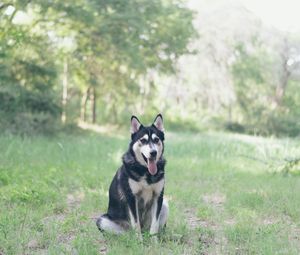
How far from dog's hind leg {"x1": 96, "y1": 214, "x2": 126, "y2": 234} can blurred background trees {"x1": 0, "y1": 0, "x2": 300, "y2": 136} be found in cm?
649

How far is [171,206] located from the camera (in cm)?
807

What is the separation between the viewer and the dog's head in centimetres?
592

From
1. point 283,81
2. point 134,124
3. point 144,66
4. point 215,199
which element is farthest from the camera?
point 283,81

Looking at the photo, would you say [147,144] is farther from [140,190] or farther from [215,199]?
[215,199]

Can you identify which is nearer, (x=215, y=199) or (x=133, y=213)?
(x=133, y=213)

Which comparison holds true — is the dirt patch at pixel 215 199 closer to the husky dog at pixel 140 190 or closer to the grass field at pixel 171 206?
the grass field at pixel 171 206

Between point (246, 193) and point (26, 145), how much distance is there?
339 inches

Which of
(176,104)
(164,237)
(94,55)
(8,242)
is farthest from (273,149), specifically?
(176,104)

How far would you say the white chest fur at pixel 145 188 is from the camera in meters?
5.90

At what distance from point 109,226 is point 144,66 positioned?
20.6 metres

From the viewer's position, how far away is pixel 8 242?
18.1 ft

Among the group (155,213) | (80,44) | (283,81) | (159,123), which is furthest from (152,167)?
(283,81)

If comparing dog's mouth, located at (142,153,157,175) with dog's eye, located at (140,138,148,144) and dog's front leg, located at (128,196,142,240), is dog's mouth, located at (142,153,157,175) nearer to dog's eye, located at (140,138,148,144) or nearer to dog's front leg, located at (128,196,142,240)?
dog's eye, located at (140,138,148,144)

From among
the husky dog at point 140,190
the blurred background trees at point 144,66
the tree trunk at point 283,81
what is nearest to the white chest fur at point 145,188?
the husky dog at point 140,190
